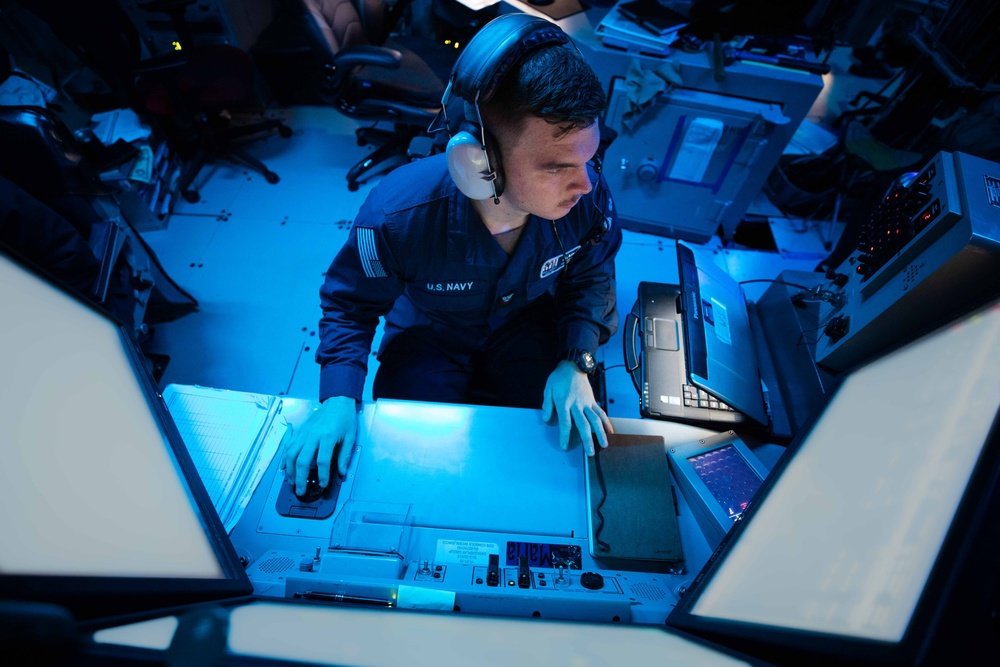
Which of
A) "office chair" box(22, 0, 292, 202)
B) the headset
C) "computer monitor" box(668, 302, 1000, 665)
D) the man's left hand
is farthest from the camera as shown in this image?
"office chair" box(22, 0, 292, 202)

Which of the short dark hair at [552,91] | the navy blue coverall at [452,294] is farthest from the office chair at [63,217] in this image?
the short dark hair at [552,91]

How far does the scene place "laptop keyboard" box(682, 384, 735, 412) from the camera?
1.25 meters

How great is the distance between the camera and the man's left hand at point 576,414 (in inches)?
44.1

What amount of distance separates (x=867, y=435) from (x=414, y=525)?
0.80 meters

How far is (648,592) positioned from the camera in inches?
33.4

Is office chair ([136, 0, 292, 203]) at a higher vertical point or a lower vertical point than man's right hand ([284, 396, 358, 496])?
higher

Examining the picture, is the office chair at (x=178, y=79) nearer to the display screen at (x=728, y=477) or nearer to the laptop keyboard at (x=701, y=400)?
the laptop keyboard at (x=701, y=400)

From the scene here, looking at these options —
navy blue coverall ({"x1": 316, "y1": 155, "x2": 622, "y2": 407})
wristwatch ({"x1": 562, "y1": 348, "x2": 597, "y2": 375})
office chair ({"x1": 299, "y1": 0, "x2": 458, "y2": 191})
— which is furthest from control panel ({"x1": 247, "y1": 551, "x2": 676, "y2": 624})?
office chair ({"x1": 299, "y1": 0, "x2": 458, "y2": 191})

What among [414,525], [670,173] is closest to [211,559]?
[414,525]

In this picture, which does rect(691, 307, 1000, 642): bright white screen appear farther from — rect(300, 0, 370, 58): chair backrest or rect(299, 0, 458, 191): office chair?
rect(300, 0, 370, 58): chair backrest

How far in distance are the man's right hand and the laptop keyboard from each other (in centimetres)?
87

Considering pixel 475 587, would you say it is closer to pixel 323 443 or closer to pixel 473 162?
pixel 323 443

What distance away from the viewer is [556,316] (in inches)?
62.4

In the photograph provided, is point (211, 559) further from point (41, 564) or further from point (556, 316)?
point (556, 316)
